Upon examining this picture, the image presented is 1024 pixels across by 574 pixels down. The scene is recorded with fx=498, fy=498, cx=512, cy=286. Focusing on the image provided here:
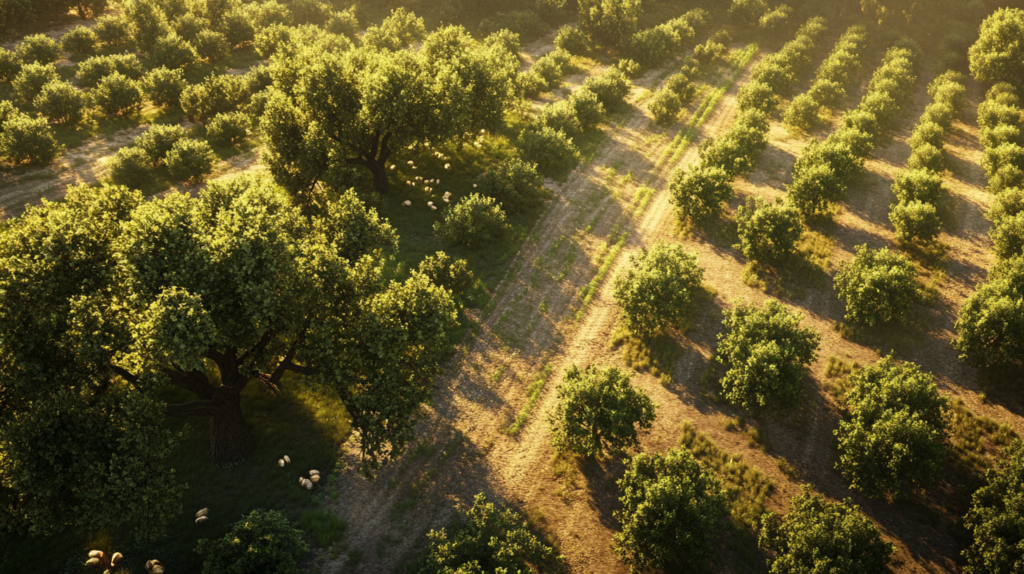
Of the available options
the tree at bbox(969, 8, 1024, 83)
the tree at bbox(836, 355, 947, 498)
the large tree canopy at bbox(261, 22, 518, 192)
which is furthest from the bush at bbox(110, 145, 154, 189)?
the tree at bbox(969, 8, 1024, 83)

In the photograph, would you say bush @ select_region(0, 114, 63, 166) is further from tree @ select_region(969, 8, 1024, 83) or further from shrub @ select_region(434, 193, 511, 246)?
tree @ select_region(969, 8, 1024, 83)

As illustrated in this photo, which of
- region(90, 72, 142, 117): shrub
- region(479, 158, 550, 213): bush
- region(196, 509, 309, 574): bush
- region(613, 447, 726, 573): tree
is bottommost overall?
region(196, 509, 309, 574): bush

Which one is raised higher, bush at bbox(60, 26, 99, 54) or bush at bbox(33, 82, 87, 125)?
bush at bbox(60, 26, 99, 54)

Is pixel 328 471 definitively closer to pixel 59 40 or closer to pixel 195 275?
pixel 195 275

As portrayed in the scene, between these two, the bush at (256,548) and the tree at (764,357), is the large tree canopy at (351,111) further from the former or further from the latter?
the tree at (764,357)

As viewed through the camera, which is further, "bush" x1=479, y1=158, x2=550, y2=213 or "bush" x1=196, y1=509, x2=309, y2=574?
"bush" x1=479, y1=158, x2=550, y2=213

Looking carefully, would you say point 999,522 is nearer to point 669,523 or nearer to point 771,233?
point 669,523

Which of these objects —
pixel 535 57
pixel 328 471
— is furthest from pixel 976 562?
pixel 535 57
